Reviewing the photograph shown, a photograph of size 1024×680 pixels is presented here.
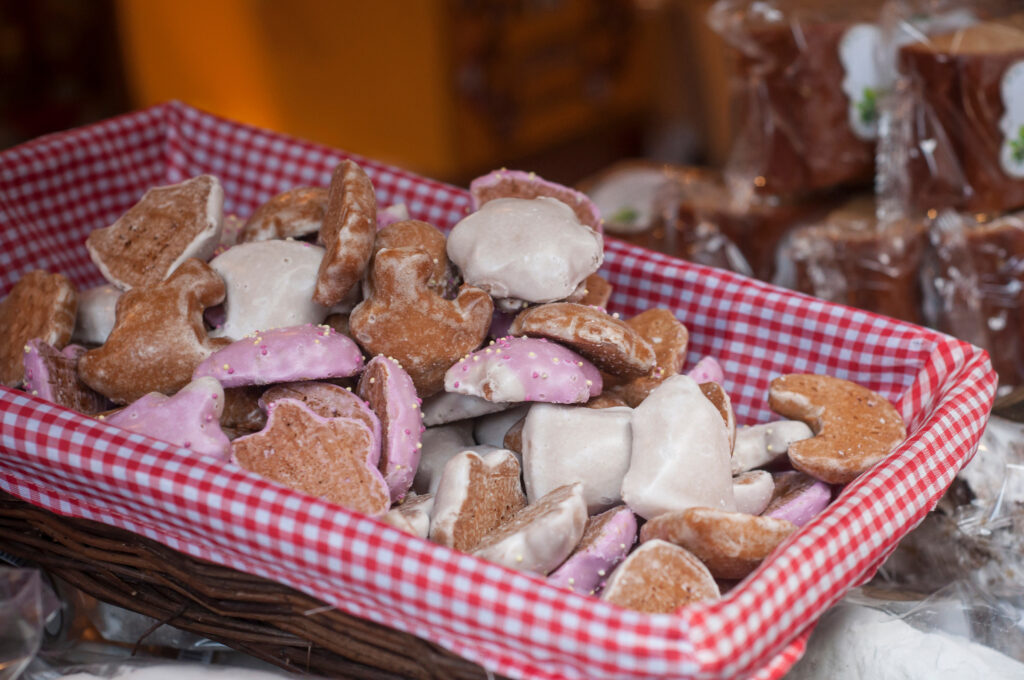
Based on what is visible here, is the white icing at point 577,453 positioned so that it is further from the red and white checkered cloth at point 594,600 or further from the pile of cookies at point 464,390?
the red and white checkered cloth at point 594,600

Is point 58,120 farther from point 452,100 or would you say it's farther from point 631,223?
point 631,223

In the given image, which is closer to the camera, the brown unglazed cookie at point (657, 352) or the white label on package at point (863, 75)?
the brown unglazed cookie at point (657, 352)

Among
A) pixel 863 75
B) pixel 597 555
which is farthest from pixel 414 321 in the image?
pixel 863 75

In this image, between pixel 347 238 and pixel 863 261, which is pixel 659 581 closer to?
pixel 347 238

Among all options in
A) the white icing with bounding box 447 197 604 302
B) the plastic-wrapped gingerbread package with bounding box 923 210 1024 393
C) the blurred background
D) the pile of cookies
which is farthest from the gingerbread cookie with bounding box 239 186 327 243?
the blurred background

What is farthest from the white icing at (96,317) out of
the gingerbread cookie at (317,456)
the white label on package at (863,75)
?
the white label on package at (863,75)
